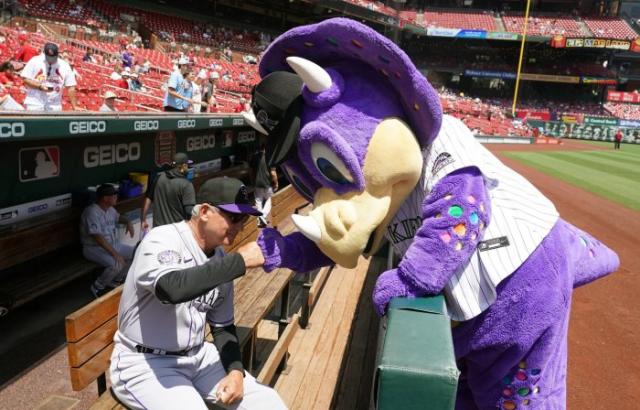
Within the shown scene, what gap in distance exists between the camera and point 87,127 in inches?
160

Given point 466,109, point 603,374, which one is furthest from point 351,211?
point 466,109

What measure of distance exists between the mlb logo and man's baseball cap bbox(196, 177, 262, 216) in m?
3.22

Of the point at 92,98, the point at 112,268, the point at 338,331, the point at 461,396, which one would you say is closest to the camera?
the point at 461,396

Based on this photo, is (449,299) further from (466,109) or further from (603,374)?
(466,109)

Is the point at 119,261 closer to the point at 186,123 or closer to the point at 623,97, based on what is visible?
the point at 186,123

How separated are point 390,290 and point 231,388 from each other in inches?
46.9

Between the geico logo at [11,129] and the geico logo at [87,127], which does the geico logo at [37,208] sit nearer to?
the geico logo at [87,127]

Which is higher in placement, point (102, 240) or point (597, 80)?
point (597, 80)

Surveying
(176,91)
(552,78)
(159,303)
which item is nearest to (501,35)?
(552,78)

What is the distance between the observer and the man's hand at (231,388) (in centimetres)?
229

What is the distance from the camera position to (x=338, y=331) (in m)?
3.95

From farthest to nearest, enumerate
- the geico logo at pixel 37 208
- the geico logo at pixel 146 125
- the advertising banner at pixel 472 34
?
the advertising banner at pixel 472 34 → the geico logo at pixel 146 125 → the geico logo at pixel 37 208

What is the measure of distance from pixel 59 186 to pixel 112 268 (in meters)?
1.04

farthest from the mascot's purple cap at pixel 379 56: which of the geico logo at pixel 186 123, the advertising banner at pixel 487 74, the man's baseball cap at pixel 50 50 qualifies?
the advertising banner at pixel 487 74
